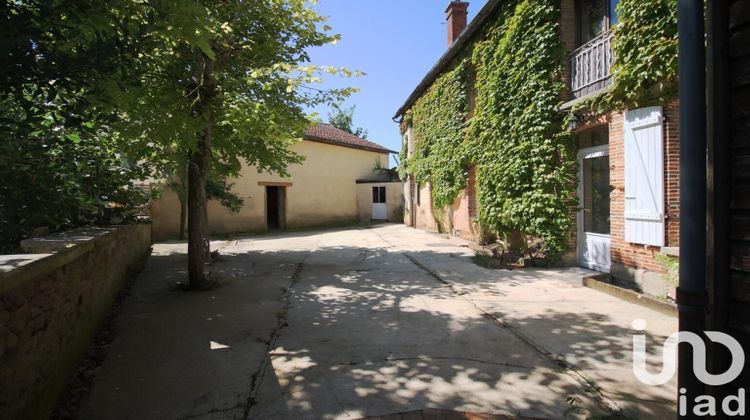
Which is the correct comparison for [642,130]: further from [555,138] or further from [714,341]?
[714,341]

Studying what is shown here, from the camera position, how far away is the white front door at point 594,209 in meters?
7.30

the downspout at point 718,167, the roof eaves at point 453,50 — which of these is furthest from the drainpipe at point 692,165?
the roof eaves at point 453,50

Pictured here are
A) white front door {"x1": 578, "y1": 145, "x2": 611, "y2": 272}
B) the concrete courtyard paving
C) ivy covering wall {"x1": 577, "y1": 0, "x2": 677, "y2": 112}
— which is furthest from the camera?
white front door {"x1": 578, "y1": 145, "x2": 611, "y2": 272}

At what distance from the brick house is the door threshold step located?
340 mm

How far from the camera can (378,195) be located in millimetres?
23922

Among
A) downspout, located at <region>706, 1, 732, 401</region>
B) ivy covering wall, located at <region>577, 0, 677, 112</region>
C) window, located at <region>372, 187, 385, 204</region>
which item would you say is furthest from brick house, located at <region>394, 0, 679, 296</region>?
window, located at <region>372, 187, 385, 204</region>

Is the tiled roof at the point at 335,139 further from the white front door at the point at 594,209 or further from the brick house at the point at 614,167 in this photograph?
the white front door at the point at 594,209

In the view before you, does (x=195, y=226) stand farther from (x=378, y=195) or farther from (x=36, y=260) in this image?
(x=378, y=195)

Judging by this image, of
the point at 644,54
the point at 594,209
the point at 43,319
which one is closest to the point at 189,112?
the point at 43,319

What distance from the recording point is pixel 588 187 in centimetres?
774

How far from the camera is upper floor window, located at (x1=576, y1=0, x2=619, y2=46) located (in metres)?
7.07

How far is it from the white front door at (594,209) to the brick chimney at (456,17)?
30.9ft

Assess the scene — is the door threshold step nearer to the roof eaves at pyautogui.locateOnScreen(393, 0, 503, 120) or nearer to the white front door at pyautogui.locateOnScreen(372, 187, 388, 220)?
the roof eaves at pyautogui.locateOnScreen(393, 0, 503, 120)

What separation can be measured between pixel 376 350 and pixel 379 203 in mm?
20036
